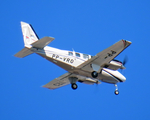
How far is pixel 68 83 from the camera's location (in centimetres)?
3594

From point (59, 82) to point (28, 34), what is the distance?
770cm

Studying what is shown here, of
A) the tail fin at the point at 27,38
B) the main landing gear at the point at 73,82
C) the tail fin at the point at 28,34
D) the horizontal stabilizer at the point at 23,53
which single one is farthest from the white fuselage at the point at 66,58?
the main landing gear at the point at 73,82

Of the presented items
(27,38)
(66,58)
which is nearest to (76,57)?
(66,58)

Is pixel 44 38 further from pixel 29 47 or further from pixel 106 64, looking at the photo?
pixel 106 64

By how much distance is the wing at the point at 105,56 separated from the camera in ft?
92.3

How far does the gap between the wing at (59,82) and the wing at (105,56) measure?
10.1 ft

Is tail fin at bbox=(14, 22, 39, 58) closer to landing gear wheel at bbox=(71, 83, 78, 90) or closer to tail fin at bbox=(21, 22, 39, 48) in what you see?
tail fin at bbox=(21, 22, 39, 48)

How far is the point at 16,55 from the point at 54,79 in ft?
22.5

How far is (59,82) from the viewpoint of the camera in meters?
35.3

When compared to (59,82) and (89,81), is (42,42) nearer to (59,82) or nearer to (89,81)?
(59,82)

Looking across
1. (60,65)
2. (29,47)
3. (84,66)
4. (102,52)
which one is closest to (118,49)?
(102,52)

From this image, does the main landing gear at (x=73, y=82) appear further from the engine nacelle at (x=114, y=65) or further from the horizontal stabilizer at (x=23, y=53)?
the horizontal stabilizer at (x=23, y=53)

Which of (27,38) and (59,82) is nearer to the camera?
(27,38)

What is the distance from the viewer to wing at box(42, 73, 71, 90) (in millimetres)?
33588
